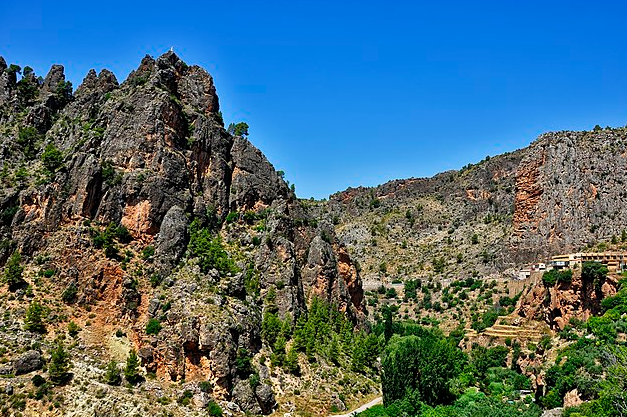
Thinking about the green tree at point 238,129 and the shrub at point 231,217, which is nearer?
the shrub at point 231,217

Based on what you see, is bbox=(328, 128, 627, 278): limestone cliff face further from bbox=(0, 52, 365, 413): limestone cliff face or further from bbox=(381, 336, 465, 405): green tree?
bbox=(381, 336, 465, 405): green tree

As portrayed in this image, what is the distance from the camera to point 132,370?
62094mm

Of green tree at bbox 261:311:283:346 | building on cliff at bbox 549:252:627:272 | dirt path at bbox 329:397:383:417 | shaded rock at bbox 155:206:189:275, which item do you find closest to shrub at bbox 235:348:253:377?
green tree at bbox 261:311:283:346

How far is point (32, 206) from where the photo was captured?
74.2 m

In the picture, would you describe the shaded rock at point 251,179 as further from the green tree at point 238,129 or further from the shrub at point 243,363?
the shrub at point 243,363

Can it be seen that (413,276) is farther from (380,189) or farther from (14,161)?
(14,161)

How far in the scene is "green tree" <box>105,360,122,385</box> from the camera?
60438 mm

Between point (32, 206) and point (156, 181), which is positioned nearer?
point (32, 206)

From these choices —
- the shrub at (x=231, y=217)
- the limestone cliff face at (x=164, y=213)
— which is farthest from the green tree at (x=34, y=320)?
the shrub at (x=231, y=217)

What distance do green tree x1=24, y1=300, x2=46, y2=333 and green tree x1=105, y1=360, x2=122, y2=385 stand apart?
9439mm

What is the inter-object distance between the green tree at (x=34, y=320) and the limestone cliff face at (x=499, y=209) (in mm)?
85210

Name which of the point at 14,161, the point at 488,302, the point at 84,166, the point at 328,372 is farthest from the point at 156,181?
the point at 488,302

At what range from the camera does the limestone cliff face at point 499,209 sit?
107m

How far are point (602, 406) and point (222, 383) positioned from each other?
39.1 meters
